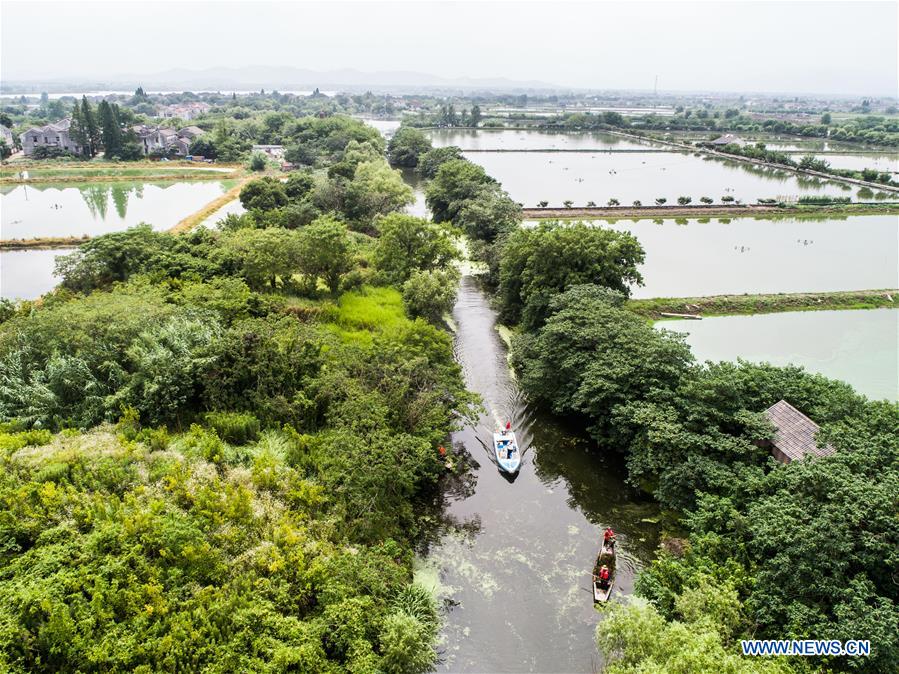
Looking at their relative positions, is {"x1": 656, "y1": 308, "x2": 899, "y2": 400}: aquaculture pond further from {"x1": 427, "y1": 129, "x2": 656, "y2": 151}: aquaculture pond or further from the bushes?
{"x1": 427, "y1": 129, "x2": 656, "y2": 151}: aquaculture pond

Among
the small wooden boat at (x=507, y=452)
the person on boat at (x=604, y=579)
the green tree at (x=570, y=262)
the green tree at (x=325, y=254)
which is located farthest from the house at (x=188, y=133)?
the person on boat at (x=604, y=579)

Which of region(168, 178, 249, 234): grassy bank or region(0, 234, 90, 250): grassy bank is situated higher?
region(168, 178, 249, 234): grassy bank

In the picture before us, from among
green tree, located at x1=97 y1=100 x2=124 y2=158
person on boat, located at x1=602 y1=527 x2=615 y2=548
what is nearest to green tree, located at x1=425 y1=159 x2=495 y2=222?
person on boat, located at x1=602 y1=527 x2=615 y2=548

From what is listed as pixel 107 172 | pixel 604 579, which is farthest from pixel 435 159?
pixel 604 579

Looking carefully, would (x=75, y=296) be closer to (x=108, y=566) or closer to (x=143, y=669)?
(x=108, y=566)

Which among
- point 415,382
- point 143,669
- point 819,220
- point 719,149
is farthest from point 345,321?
point 719,149

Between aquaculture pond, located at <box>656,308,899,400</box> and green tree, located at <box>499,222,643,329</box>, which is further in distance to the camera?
green tree, located at <box>499,222,643,329</box>

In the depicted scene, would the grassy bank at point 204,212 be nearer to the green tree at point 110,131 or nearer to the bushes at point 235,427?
the green tree at point 110,131
